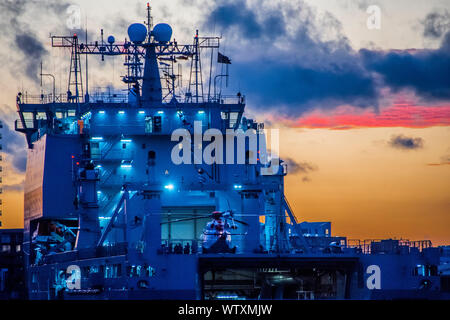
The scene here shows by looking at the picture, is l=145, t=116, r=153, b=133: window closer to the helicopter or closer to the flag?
the flag

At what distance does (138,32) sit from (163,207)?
32.7 feet

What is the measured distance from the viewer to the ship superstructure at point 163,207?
1754 inches

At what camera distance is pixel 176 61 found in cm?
5816

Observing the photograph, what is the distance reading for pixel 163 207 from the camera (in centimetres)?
5375

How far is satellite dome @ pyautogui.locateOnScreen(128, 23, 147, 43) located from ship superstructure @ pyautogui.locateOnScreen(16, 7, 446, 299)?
8 cm

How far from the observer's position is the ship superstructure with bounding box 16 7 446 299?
44562 millimetres

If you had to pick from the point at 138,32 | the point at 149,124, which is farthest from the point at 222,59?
the point at 149,124

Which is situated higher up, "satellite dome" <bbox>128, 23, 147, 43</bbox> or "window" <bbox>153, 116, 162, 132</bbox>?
"satellite dome" <bbox>128, 23, 147, 43</bbox>

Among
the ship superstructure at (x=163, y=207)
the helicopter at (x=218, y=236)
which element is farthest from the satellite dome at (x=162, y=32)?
the helicopter at (x=218, y=236)

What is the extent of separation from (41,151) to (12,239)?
130ft

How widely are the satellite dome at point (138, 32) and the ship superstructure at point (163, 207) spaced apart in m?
0.08

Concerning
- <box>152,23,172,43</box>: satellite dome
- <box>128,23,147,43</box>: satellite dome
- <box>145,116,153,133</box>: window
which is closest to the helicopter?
<box>145,116,153,133</box>: window

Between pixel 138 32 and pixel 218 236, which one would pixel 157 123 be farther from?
pixel 218 236

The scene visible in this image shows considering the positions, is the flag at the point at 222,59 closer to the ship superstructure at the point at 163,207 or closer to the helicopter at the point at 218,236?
the ship superstructure at the point at 163,207
